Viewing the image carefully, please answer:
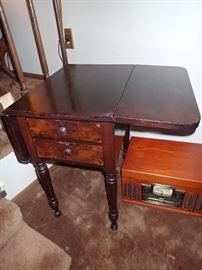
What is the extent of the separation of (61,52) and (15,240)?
3.86 ft

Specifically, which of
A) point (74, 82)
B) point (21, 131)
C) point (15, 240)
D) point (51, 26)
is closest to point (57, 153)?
point (21, 131)

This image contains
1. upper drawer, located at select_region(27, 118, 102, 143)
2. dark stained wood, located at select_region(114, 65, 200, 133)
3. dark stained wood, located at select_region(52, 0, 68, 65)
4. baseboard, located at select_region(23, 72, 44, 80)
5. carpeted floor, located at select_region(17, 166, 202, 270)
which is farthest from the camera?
baseboard, located at select_region(23, 72, 44, 80)

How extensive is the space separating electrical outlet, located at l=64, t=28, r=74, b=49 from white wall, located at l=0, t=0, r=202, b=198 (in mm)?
28

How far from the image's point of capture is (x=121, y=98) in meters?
0.91

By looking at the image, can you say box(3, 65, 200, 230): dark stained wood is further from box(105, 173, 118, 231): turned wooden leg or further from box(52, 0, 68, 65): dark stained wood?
box(52, 0, 68, 65): dark stained wood

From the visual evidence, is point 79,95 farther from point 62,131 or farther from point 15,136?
point 15,136

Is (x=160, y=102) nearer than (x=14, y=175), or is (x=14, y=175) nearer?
(x=160, y=102)

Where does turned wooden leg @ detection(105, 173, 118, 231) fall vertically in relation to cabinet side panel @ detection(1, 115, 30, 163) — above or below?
below

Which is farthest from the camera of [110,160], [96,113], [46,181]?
[46,181]

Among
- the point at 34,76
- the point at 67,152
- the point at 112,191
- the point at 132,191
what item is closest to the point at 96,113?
the point at 67,152

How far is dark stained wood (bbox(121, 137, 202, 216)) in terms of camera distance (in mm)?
1147

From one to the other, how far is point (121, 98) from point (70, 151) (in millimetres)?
331

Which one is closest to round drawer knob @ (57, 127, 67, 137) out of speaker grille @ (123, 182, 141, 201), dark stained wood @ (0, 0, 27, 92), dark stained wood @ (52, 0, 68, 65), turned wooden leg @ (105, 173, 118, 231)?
turned wooden leg @ (105, 173, 118, 231)

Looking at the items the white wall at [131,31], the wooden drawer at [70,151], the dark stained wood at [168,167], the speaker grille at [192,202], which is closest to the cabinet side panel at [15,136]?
the wooden drawer at [70,151]
